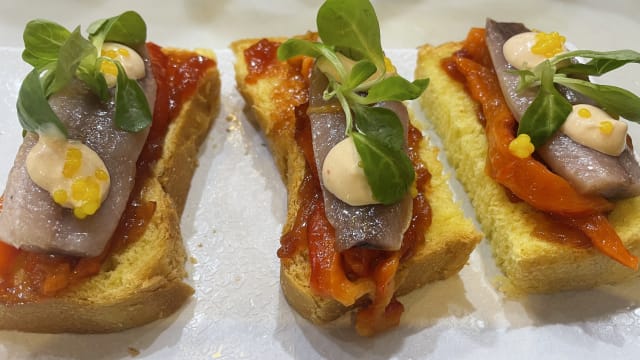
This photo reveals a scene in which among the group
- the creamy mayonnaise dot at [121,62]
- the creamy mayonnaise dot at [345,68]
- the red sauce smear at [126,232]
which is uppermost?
the creamy mayonnaise dot at [121,62]

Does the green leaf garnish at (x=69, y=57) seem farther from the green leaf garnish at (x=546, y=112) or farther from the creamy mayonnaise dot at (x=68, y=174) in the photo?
the green leaf garnish at (x=546, y=112)

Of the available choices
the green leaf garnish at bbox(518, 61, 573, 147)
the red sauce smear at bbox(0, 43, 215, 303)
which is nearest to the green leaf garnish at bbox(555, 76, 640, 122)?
the green leaf garnish at bbox(518, 61, 573, 147)

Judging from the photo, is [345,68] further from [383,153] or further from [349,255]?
[349,255]

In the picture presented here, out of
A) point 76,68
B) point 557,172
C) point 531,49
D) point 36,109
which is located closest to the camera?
point 36,109

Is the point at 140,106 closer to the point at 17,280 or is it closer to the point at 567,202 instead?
the point at 17,280

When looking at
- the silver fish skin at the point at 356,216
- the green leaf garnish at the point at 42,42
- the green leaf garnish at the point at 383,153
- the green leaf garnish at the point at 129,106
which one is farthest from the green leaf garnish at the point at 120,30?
the green leaf garnish at the point at 383,153

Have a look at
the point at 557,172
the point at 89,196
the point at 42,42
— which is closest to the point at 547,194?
the point at 557,172

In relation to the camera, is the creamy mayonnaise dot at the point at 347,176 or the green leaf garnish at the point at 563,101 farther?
the green leaf garnish at the point at 563,101
